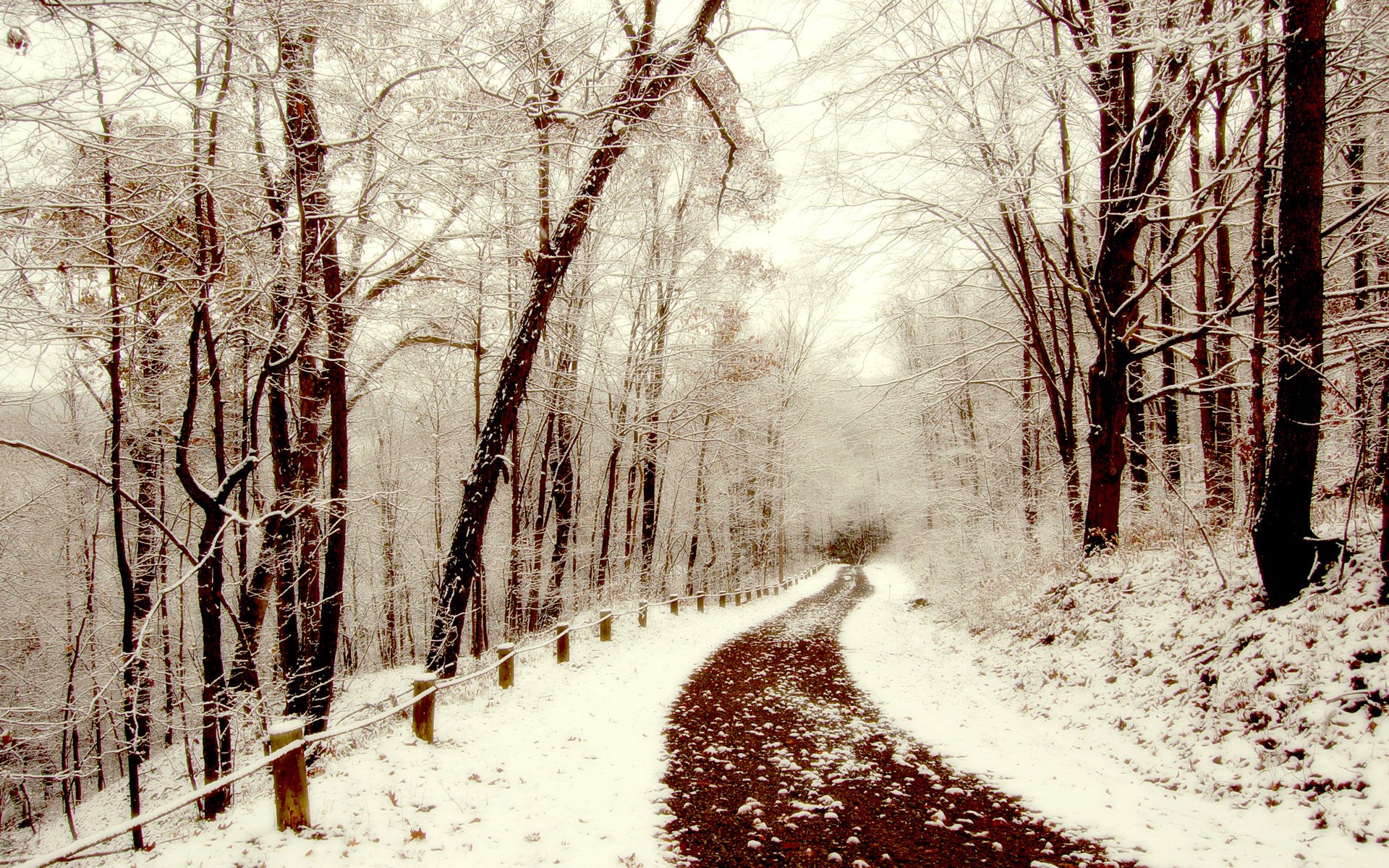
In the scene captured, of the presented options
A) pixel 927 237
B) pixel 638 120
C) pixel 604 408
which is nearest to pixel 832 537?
pixel 604 408

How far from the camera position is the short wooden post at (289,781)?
3881mm

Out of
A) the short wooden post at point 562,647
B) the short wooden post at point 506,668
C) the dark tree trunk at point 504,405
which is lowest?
the short wooden post at point 562,647

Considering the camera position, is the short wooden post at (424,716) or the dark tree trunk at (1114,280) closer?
the short wooden post at (424,716)

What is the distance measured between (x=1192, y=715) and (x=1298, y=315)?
3531 millimetres

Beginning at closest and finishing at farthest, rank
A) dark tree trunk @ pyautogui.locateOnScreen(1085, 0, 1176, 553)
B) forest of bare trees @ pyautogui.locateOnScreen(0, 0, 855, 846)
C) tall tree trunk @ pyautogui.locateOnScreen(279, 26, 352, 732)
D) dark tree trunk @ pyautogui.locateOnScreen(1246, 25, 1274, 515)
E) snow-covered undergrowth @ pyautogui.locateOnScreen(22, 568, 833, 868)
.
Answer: snow-covered undergrowth @ pyautogui.locateOnScreen(22, 568, 833, 868) → forest of bare trees @ pyautogui.locateOnScreen(0, 0, 855, 846) → tall tree trunk @ pyautogui.locateOnScreen(279, 26, 352, 732) → dark tree trunk @ pyautogui.locateOnScreen(1246, 25, 1274, 515) → dark tree trunk @ pyautogui.locateOnScreen(1085, 0, 1176, 553)

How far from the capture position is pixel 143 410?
9.14 m

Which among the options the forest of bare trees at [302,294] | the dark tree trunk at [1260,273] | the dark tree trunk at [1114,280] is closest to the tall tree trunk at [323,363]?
the forest of bare trees at [302,294]

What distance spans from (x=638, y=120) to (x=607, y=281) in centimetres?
778

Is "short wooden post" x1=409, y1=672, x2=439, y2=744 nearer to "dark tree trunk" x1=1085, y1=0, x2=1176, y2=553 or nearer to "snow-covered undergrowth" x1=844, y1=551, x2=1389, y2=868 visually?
"snow-covered undergrowth" x1=844, y1=551, x2=1389, y2=868

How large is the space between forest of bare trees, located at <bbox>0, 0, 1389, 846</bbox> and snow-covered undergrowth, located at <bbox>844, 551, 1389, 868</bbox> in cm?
70

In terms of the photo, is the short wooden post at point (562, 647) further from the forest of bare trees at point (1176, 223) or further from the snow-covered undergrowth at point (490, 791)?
the forest of bare trees at point (1176, 223)

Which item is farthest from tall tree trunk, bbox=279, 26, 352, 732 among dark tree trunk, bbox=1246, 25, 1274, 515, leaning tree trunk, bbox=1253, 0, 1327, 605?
dark tree trunk, bbox=1246, 25, 1274, 515

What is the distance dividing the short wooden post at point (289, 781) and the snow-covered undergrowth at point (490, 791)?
3.6 inches

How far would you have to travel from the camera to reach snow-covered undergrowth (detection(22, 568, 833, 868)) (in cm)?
372
